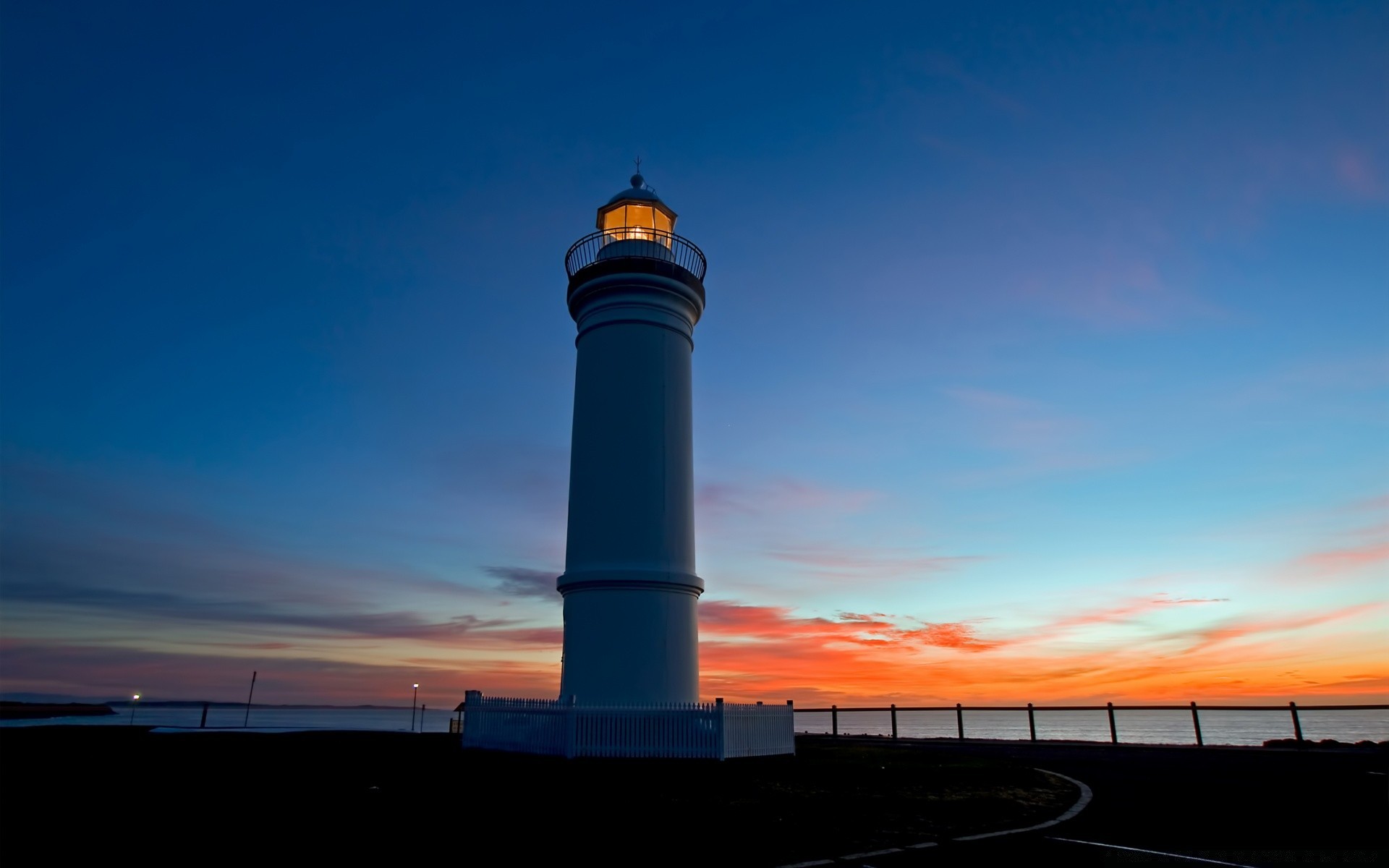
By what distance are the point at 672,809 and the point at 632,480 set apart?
371 inches

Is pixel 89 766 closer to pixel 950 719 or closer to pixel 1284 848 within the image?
pixel 1284 848

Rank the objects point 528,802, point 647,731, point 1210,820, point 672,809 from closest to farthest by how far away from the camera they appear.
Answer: point 1210,820 < point 672,809 < point 528,802 < point 647,731

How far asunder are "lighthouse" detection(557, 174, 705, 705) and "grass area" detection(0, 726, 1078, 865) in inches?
99.4

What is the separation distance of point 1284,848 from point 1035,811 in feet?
9.12

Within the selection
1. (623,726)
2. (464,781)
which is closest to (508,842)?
(464,781)

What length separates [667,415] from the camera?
19.0 m

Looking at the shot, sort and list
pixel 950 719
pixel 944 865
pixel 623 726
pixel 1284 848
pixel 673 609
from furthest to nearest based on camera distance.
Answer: pixel 950 719
pixel 673 609
pixel 623 726
pixel 1284 848
pixel 944 865

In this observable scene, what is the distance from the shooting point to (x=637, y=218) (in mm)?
21016

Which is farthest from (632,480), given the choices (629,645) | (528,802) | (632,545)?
(528,802)

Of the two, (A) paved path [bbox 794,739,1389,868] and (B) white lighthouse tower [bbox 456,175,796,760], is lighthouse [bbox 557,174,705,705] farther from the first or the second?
(A) paved path [bbox 794,739,1389,868]

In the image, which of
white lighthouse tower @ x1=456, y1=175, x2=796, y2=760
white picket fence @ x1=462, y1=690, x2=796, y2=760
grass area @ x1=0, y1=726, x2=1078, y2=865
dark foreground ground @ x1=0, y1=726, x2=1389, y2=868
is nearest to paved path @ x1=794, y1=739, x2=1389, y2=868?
dark foreground ground @ x1=0, y1=726, x2=1389, y2=868

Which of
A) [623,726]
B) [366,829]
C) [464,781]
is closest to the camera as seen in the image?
[366,829]

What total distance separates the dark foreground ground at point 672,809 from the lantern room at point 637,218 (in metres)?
12.8

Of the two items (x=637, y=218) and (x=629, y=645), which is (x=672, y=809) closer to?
(x=629, y=645)
